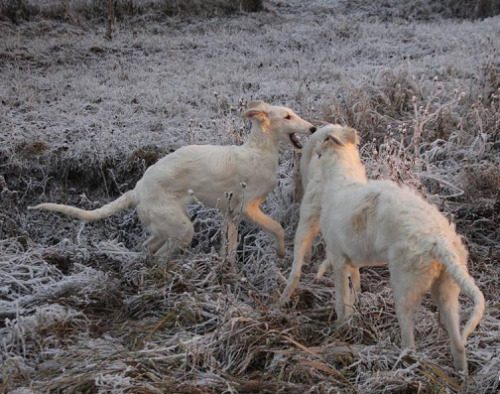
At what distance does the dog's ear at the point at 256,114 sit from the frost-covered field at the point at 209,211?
923 millimetres

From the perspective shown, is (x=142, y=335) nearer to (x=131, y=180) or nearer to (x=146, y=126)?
(x=131, y=180)

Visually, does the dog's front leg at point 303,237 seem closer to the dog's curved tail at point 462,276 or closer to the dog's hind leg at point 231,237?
the dog's hind leg at point 231,237

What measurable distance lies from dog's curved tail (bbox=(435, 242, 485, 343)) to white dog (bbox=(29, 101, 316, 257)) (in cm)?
223

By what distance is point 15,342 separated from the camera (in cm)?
449

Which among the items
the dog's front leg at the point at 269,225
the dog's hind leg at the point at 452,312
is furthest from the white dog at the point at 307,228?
the dog's hind leg at the point at 452,312

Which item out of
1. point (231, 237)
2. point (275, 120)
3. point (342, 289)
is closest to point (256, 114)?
point (275, 120)

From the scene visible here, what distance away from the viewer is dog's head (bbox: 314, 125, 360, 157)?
497 cm

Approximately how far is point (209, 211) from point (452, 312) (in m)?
3.56

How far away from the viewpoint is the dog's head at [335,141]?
16.3 ft

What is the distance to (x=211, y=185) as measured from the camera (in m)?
5.78

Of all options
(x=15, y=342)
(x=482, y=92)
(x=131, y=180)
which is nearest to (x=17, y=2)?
(x=131, y=180)

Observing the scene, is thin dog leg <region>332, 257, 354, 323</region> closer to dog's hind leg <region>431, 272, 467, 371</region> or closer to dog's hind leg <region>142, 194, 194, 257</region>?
dog's hind leg <region>431, 272, 467, 371</region>

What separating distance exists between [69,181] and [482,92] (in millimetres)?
5367

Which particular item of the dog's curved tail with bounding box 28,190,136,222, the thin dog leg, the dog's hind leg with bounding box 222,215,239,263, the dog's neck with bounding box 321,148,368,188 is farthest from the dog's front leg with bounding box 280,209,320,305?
the dog's curved tail with bounding box 28,190,136,222
